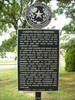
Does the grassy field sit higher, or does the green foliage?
the green foliage

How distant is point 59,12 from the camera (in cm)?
1777

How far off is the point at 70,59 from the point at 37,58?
1484 centimetres

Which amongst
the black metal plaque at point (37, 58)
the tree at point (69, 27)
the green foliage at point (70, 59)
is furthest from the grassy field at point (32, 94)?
the black metal plaque at point (37, 58)

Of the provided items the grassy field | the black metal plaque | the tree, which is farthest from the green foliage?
the black metal plaque

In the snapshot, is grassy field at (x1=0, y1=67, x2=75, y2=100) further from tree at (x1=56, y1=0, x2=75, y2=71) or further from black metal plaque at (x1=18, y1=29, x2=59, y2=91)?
black metal plaque at (x1=18, y1=29, x2=59, y2=91)

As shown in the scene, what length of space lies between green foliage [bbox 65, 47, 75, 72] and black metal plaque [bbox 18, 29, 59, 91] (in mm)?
13729

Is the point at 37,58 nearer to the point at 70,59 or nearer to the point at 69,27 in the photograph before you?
the point at 69,27

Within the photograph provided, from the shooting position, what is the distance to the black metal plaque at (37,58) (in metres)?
6.93

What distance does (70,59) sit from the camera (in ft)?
70.9

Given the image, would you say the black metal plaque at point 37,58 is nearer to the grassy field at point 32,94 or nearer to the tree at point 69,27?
the grassy field at point 32,94

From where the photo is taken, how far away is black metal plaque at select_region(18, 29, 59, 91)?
6.93m

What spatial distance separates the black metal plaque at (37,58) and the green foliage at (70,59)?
13.7 m

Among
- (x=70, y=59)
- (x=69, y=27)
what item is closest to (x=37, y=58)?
(x=69, y=27)

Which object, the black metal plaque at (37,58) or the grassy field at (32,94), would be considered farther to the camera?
the grassy field at (32,94)
